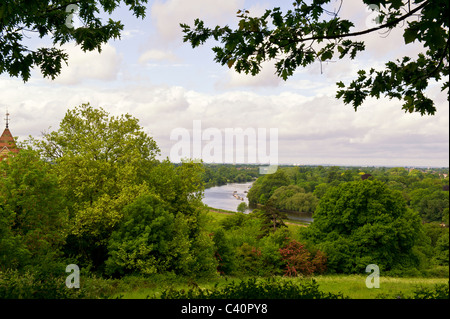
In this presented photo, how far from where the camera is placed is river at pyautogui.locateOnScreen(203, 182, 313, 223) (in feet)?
178

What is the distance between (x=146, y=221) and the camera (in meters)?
16.9

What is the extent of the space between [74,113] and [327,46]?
18711mm

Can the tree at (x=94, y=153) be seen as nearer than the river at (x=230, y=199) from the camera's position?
Yes

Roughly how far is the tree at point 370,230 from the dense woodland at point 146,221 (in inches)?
3.6

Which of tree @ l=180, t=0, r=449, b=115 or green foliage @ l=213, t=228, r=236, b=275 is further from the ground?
tree @ l=180, t=0, r=449, b=115

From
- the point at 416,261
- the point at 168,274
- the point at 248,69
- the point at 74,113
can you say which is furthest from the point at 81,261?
the point at 416,261

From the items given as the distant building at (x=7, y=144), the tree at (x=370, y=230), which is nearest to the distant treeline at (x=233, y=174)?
the tree at (x=370, y=230)

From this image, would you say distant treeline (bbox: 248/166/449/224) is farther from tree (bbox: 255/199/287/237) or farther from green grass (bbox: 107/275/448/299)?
green grass (bbox: 107/275/448/299)

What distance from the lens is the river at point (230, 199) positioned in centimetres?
5433

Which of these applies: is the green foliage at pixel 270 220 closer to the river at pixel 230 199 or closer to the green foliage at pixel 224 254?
the green foliage at pixel 224 254

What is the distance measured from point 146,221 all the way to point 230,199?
61.5m

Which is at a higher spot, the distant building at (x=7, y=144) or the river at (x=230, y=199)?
the distant building at (x=7, y=144)

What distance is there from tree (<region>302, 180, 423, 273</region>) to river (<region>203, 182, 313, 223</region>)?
24.2 m

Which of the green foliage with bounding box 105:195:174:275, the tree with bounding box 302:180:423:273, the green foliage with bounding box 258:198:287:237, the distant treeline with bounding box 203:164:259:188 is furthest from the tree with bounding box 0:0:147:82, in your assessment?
the distant treeline with bounding box 203:164:259:188
